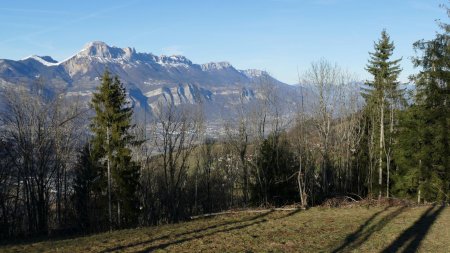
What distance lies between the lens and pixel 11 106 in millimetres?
30078

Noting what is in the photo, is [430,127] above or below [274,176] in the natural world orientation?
above

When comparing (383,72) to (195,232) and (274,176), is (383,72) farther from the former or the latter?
(195,232)

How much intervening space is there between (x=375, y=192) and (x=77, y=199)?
26.6 metres

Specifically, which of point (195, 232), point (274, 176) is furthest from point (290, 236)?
point (274, 176)

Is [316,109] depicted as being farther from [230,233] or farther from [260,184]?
[230,233]

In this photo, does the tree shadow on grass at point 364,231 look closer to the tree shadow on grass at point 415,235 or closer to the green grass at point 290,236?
the green grass at point 290,236

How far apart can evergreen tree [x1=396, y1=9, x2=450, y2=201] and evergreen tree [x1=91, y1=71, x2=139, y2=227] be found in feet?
65.8

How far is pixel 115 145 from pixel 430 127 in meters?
22.1

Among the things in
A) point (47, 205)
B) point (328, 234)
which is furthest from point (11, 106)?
point (328, 234)

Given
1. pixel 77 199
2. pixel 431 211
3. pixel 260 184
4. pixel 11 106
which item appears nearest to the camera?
pixel 431 211

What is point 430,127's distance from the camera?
88.5 ft

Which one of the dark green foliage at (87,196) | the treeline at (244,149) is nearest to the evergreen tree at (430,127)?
the treeline at (244,149)

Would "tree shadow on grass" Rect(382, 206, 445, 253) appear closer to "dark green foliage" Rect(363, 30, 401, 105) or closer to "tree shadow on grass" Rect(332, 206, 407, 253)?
"tree shadow on grass" Rect(332, 206, 407, 253)

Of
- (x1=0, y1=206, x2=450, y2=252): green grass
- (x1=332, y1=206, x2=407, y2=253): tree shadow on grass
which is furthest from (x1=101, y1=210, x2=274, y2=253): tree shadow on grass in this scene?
(x1=332, y1=206, x2=407, y2=253): tree shadow on grass
